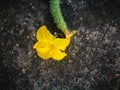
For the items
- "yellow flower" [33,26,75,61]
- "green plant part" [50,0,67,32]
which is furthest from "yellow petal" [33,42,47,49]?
"green plant part" [50,0,67,32]

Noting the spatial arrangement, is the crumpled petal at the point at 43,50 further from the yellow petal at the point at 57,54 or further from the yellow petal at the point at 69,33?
the yellow petal at the point at 69,33

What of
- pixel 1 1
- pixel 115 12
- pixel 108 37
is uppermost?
pixel 1 1

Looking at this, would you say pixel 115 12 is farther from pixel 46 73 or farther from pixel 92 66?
pixel 46 73

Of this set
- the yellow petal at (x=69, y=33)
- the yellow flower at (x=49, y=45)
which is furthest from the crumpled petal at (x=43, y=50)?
the yellow petal at (x=69, y=33)

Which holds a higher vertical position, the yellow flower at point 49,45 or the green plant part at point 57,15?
the green plant part at point 57,15

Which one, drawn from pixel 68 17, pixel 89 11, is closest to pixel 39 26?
pixel 68 17

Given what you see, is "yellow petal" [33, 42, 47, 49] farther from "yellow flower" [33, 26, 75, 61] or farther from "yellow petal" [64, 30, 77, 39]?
"yellow petal" [64, 30, 77, 39]
